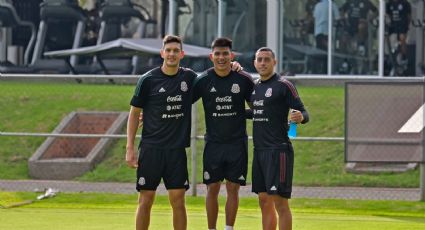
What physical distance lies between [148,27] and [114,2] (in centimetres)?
107

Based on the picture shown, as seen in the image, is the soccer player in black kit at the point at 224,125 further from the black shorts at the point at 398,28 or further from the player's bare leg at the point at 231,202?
the black shorts at the point at 398,28

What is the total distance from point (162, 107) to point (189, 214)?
414 centimetres

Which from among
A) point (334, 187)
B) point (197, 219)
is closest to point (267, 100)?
point (197, 219)

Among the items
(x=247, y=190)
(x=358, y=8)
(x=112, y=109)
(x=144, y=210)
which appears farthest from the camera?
(x=358, y=8)

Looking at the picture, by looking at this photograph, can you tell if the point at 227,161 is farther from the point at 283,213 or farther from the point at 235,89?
the point at 283,213

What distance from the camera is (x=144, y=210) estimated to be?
42.7ft

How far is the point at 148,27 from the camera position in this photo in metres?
33.9

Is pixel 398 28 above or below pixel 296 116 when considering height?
above

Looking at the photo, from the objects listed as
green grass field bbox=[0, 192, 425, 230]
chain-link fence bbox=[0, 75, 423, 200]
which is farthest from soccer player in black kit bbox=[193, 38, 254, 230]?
chain-link fence bbox=[0, 75, 423, 200]

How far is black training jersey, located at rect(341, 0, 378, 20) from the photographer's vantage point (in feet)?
100

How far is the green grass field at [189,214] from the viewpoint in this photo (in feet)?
51.6

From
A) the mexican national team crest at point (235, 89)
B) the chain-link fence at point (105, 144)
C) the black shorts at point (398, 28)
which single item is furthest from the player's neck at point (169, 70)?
the black shorts at point (398, 28)

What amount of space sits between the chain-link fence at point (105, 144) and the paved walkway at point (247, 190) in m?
0.01

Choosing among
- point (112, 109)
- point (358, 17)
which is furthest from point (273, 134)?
point (358, 17)
